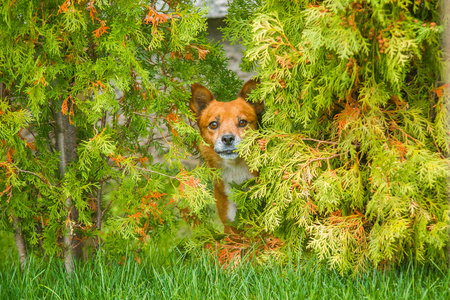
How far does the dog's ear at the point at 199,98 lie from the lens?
3.34 m

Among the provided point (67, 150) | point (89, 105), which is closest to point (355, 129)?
point (89, 105)

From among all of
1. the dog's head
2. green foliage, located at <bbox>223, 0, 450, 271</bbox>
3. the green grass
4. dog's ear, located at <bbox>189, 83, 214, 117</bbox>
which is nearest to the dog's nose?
the dog's head

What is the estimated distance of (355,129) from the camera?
2.42 metres

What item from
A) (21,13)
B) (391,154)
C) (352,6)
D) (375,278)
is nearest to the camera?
(352,6)

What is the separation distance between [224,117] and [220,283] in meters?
1.30

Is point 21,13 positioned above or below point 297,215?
above

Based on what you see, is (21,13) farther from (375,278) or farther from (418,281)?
(418,281)

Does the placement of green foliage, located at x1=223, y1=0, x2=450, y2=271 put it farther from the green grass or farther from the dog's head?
the dog's head

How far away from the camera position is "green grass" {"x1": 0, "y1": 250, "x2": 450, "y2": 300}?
2.41m

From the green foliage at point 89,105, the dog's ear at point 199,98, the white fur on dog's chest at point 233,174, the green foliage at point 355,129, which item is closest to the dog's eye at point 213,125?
the dog's ear at point 199,98

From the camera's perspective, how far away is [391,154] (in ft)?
7.70

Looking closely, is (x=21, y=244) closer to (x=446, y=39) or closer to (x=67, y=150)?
(x=67, y=150)

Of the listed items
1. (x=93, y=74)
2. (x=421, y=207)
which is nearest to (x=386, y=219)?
(x=421, y=207)

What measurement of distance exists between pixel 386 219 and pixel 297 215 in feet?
1.74
